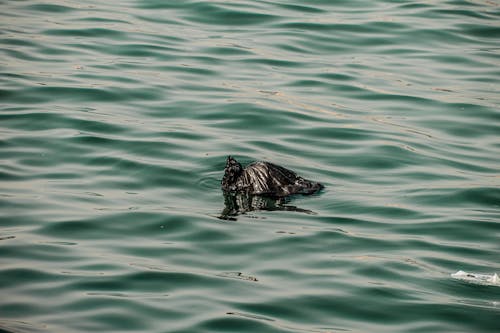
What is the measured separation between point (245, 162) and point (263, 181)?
119 centimetres

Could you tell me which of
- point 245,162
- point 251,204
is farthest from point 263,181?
point 245,162

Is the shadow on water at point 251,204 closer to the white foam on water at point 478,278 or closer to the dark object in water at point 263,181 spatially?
the dark object in water at point 263,181

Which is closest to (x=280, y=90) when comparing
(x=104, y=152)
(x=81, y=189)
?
A: (x=104, y=152)

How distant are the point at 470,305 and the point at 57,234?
14.5ft

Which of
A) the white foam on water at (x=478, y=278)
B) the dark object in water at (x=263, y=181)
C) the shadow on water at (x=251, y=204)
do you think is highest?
the dark object in water at (x=263, y=181)

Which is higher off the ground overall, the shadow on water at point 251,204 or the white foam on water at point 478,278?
the shadow on water at point 251,204

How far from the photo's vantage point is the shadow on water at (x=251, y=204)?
11445 millimetres

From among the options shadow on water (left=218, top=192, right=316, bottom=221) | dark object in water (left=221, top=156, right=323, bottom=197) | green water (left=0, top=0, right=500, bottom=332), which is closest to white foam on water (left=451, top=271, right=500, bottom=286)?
green water (left=0, top=0, right=500, bottom=332)

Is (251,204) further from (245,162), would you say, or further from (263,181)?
(245,162)

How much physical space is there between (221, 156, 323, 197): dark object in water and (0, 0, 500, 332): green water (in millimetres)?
230

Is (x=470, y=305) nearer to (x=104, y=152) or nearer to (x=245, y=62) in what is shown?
(x=104, y=152)

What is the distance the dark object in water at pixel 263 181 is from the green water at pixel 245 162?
23 cm

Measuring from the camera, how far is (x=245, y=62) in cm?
1781

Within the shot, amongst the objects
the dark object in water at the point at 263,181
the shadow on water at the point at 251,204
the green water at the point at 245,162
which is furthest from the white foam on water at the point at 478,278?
the dark object in water at the point at 263,181
